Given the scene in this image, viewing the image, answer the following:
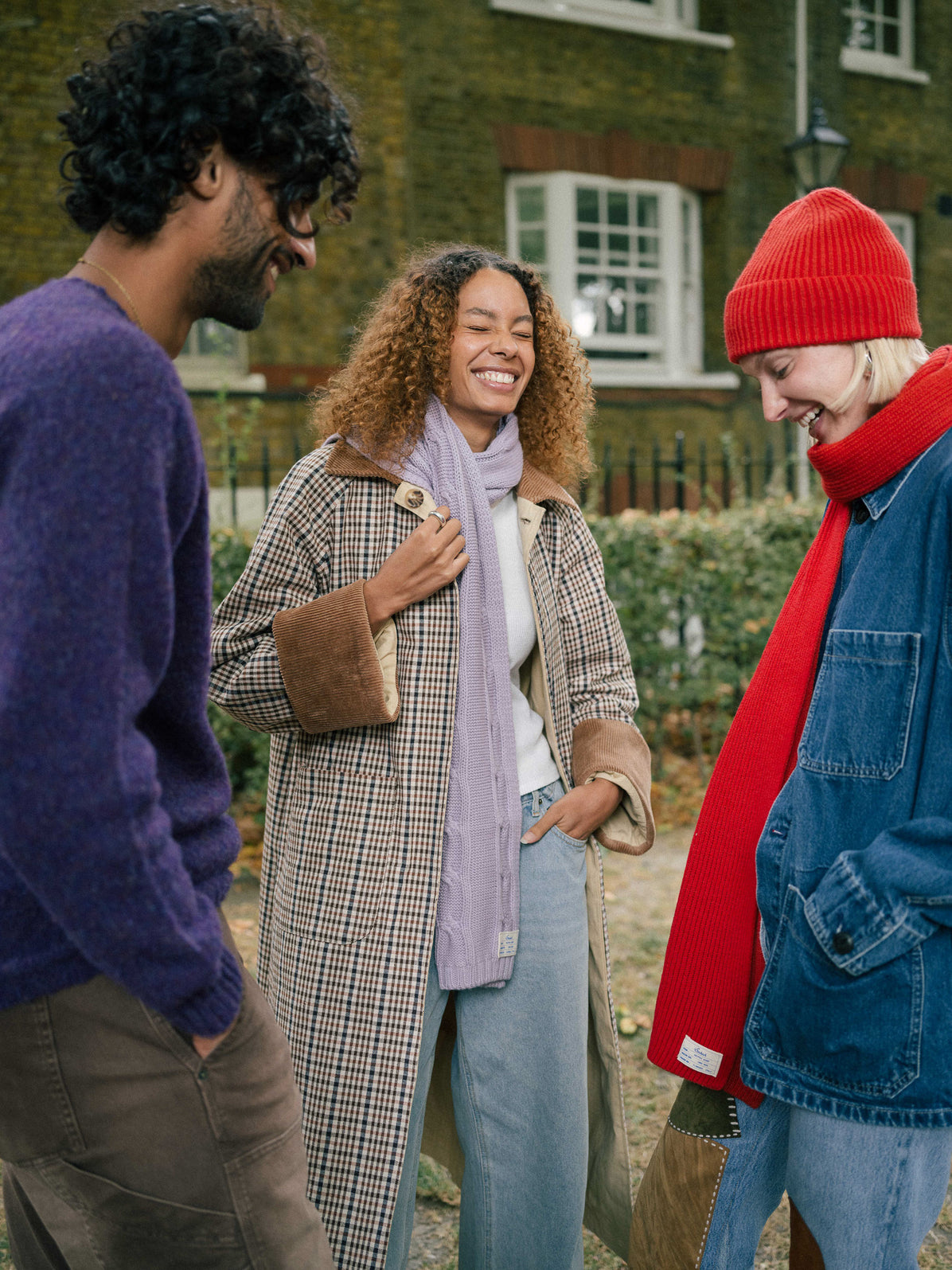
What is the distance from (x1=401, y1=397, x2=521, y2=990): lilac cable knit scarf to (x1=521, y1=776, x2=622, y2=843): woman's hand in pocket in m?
0.07

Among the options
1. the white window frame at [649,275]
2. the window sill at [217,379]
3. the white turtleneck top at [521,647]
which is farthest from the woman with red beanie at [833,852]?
the white window frame at [649,275]

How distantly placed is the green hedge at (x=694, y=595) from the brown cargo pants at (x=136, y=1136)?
417cm

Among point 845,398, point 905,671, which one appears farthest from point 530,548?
point 905,671

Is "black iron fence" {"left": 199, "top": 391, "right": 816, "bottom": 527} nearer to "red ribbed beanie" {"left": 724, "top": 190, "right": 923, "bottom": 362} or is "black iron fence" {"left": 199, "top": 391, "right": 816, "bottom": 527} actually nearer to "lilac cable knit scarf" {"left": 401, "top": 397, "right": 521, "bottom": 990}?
"lilac cable knit scarf" {"left": 401, "top": 397, "right": 521, "bottom": 990}

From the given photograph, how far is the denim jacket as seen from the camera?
1.55 m

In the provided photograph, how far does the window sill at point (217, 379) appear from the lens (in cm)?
918

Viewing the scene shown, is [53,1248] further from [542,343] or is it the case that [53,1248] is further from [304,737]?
[542,343]

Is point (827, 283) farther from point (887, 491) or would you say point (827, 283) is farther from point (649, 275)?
point (649, 275)

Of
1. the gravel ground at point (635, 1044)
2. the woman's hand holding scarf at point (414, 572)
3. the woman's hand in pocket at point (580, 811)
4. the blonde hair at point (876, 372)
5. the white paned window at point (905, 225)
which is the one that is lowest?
the gravel ground at point (635, 1044)

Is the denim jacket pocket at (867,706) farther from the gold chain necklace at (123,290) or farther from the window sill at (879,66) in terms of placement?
the window sill at (879,66)

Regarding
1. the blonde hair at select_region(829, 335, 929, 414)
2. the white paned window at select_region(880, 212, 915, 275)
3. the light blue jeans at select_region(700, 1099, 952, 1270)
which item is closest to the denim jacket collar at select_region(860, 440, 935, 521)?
the blonde hair at select_region(829, 335, 929, 414)

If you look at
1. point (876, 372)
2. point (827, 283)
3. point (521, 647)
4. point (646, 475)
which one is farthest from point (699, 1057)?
point (646, 475)

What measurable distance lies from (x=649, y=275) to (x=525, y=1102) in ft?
34.6

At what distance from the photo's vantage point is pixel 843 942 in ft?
5.14
